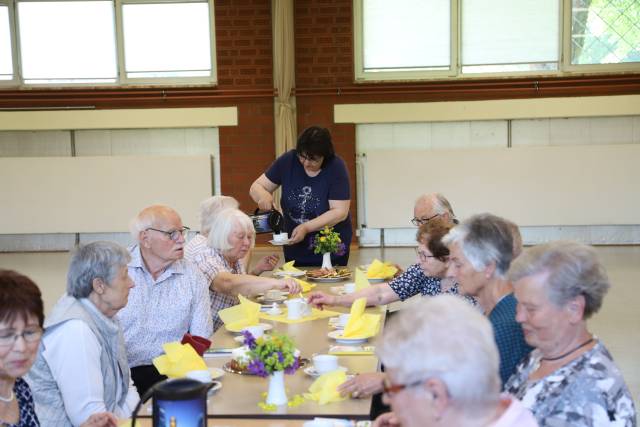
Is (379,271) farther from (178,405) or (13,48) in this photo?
(13,48)

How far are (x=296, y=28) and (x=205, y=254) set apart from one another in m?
6.04

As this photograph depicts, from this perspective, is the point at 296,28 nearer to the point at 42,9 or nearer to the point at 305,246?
the point at 42,9

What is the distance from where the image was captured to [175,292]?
10.8ft

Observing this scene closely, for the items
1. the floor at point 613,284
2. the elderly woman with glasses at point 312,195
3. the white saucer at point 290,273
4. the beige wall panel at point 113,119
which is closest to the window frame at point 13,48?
the beige wall panel at point 113,119

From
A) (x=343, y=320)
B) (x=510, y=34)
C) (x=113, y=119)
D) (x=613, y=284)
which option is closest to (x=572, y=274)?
(x=343, y=320)

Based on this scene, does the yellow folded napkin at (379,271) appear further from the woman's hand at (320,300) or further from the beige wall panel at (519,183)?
the beige wall panel at (519,183)

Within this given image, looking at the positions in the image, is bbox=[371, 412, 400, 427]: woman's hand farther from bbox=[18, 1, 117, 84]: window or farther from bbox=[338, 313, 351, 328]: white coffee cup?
bbox=[18, 1, 117, 84]: window

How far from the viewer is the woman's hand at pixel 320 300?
11.8 feet

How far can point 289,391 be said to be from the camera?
A: 232 cm

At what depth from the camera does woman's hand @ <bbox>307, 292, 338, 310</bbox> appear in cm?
359

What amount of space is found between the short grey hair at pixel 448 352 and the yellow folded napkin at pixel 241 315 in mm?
1841

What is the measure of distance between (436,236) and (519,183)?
21.0 ft

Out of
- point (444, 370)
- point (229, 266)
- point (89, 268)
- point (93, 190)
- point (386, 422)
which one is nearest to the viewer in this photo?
point (444, 370)

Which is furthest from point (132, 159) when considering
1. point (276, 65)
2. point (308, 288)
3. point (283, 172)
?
point (308, 288)
